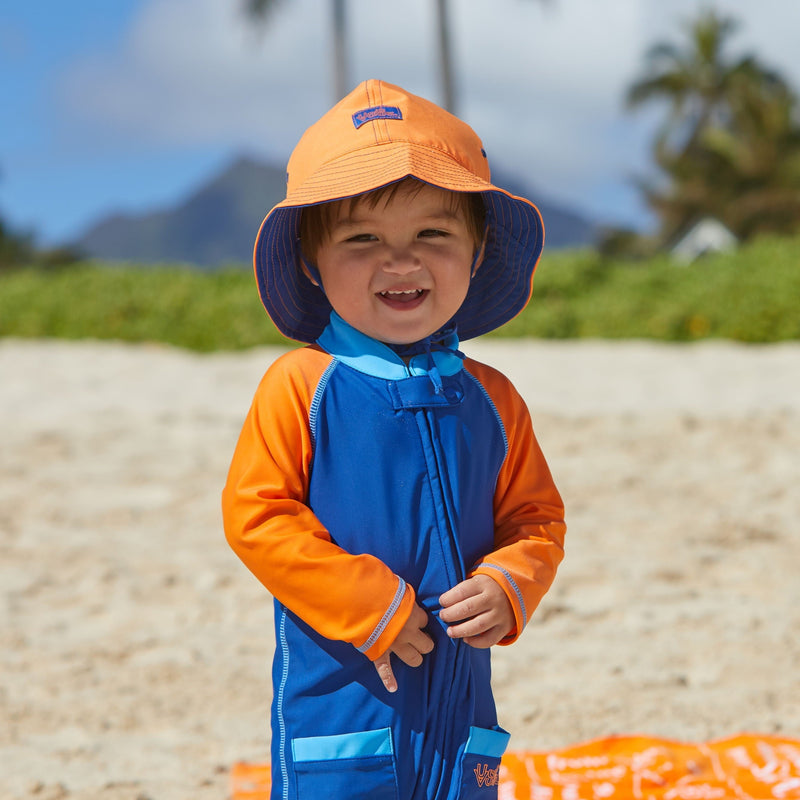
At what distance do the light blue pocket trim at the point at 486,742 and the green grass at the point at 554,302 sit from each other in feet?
27.7

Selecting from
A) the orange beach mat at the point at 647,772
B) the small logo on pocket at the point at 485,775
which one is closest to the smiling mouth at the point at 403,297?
the small logo on pocket at the point at 485,775

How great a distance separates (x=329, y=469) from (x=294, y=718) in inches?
17.7

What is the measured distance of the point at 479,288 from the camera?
6.32 feet

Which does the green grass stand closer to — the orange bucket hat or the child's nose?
the orange bucket hat

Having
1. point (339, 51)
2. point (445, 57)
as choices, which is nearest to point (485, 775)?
point (445, 57)

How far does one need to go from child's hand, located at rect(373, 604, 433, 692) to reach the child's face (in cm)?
49

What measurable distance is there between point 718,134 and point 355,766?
2971cm

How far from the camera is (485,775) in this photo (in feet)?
5.56

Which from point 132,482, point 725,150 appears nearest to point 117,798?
point 132,482

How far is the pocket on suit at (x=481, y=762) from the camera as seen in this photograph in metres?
1.65

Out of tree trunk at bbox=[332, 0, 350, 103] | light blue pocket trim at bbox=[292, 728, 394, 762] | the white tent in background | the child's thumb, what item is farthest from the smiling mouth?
the white tent in background

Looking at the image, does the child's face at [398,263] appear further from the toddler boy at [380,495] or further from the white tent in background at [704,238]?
the white tent in background at [704,238]

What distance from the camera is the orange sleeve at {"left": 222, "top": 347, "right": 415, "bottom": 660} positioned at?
1.50 m

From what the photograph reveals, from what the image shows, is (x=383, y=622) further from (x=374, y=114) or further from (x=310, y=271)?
(x=374, y=114)
